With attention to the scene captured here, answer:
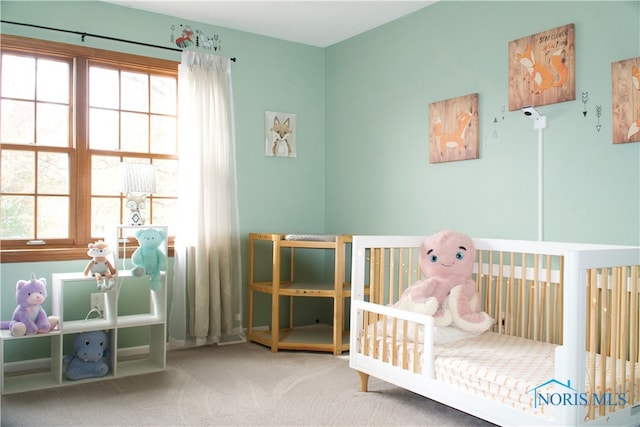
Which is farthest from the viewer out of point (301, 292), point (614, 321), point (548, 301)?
point (301, 292)

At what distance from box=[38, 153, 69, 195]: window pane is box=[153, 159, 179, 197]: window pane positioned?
0.59 metres

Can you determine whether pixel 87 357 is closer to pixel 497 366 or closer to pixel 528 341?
pixel 497 366

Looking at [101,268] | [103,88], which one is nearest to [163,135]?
[103,88]

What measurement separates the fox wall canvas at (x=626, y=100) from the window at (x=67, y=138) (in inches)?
107

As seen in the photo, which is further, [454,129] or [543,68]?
[454,129]

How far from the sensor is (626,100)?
2553mm

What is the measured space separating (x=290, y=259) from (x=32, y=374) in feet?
6.34

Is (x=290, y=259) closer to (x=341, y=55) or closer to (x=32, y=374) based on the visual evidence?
(x=341, y=55)

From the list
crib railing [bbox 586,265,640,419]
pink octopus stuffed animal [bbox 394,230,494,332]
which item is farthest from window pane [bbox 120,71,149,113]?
crib railing [bbox 586,265,640,419]

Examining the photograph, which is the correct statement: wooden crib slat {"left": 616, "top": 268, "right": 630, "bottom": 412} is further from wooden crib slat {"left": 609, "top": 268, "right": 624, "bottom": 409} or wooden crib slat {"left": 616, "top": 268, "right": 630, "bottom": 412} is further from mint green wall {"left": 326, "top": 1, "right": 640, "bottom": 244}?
mint green wall {"left": 326, "top": 1, "right": 640, "bottom": 244}

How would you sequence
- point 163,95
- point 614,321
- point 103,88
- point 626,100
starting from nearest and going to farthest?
point 614,321
point 626,100
point 103,88
point 163,95

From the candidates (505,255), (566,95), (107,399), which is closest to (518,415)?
(505,255)

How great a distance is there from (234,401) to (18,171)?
76.0 inches

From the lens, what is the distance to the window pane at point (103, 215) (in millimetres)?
3598
